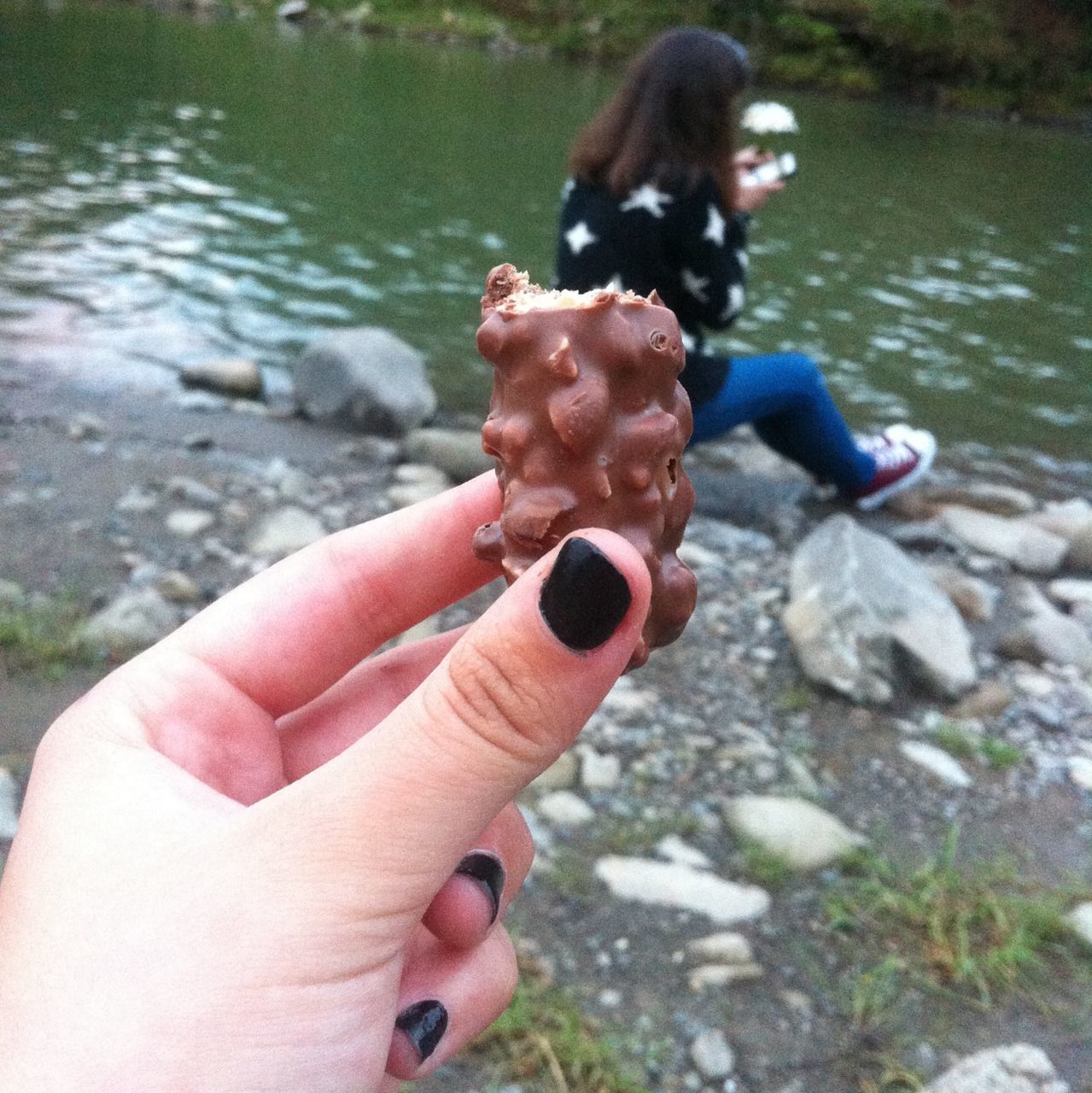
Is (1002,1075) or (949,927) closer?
(1002,1075)

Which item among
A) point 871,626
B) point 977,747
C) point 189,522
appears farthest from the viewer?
point 189,522

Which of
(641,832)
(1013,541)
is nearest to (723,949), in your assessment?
(641,832)

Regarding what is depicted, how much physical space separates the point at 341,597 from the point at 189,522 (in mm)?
2853

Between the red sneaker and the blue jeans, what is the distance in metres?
0.07

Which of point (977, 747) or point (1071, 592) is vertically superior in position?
point (977, 747)

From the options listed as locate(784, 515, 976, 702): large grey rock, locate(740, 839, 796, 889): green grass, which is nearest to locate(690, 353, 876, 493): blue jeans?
locate(784, 515, 976, 702): large grey rock

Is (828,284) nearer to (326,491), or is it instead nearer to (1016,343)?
(1016,343)

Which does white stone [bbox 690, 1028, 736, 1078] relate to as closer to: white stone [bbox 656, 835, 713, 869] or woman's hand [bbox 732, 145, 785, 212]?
white stone [bbox 656, 835, 713, 869]

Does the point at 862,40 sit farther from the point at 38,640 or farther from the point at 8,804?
the point at 8,804

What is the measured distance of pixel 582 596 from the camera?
1.51 metres

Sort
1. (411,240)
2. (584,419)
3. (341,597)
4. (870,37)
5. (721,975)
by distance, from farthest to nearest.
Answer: (870,37), (411,240), (721,975), (341,597), (584,419)

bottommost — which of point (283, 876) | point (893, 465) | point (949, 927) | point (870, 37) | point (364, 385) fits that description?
point (364, 385)

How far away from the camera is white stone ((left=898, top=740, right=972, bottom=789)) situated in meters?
3.74

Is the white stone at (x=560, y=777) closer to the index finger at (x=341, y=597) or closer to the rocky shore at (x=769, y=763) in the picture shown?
the rocky shore at (x=769, y=763)
